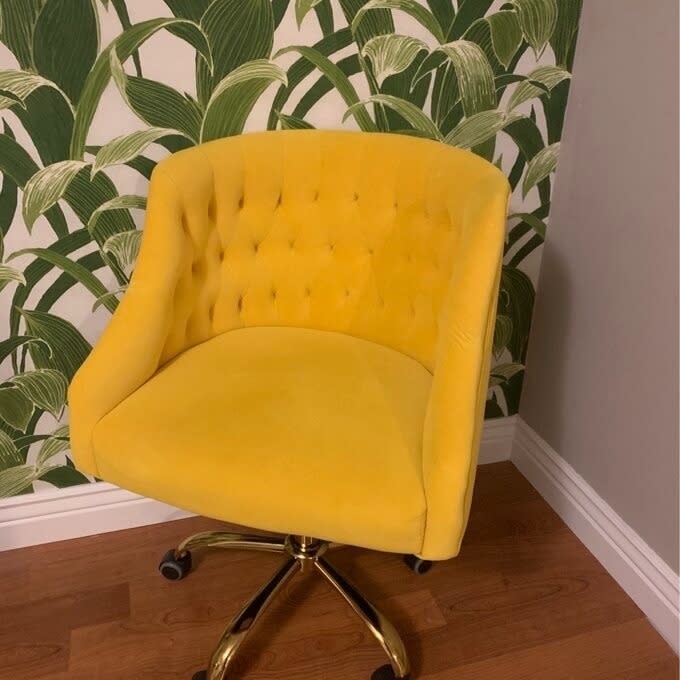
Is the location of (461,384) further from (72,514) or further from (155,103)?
(72,514)

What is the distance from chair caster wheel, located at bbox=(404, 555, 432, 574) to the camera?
1.53 m

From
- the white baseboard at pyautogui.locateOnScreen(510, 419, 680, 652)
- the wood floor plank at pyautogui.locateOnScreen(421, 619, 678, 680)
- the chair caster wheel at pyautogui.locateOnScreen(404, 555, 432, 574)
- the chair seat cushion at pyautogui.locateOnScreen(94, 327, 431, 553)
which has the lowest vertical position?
the wood floor plank at pyautogui.locateOnScreen(421, 619, 678, 680)

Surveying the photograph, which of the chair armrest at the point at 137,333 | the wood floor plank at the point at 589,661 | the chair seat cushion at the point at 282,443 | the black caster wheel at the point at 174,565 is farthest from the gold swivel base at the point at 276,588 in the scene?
the chair armrest at the point at 137,333

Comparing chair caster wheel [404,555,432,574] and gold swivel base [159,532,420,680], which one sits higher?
gold swivel base [159,532,420,680]

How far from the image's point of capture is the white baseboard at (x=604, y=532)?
1.39m

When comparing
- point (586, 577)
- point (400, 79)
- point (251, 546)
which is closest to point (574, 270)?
point (400, 79)

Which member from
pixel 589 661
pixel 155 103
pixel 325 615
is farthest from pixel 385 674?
pixel 155 103

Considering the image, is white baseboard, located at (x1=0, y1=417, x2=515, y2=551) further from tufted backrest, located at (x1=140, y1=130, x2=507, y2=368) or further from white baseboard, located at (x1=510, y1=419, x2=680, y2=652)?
white baseboard, located at (x1=510, y1=419, x2=680, y2=652)

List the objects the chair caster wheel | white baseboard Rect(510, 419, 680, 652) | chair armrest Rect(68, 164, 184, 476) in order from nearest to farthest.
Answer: chair armrest Rect(68, 164, 184, 476)
white baseboard Rect(510, 419, 680, 652)
the chair caster wheel

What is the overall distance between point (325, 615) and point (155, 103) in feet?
3.64

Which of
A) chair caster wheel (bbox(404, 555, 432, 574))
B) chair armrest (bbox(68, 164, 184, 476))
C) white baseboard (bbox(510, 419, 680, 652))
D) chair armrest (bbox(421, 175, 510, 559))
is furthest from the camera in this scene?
chair caster wheel (bbox(404, 555, 432, 574))

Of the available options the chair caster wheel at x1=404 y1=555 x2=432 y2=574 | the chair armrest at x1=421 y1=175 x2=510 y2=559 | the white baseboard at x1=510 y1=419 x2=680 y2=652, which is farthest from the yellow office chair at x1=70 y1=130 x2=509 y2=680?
the white baseboard at x1=510 y1=419 x2=680 y2=652

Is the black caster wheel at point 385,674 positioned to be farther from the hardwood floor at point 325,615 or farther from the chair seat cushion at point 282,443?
the chair seat cushion at point 282,443

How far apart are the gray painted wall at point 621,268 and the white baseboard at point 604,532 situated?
0.03 metres
